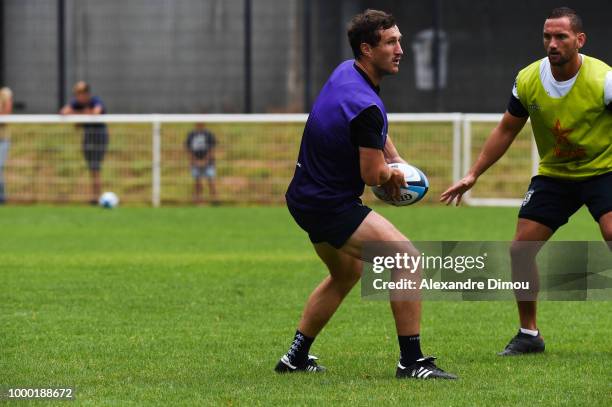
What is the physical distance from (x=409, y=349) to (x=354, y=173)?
98cm

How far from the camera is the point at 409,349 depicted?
22.6 feet

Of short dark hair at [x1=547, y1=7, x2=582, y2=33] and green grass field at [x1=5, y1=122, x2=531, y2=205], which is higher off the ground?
short dark hair at [x1=547, y1=7, x2=582, y2=33]

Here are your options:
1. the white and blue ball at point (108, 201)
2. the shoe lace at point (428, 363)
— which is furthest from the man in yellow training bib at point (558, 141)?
the white and blue ball at point (108, 201)

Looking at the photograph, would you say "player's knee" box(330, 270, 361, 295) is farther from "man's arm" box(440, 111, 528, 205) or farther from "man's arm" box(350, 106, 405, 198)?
"man's arm" box(440, 111, 528, 205)

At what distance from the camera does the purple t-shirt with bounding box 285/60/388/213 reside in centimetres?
678

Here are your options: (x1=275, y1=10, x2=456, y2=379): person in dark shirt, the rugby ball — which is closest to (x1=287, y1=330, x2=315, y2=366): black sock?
(x1=275, y1=10, x2=456, y2=379): person in dark shirt

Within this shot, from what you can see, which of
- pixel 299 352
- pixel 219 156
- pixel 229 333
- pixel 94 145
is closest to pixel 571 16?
pixel 299 352

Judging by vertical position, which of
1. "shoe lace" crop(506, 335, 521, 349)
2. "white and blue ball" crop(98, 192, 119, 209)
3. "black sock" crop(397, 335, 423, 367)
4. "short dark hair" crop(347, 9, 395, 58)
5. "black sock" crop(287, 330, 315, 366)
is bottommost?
"white and blue ball" crop(98, 192, 119, 209)

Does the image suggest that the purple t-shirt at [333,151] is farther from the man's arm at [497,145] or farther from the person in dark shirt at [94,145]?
the person in dark shirt at [94,145]

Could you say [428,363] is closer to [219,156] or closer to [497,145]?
[497,145]

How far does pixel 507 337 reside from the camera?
8.61 meters

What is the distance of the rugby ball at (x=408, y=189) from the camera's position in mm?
7059

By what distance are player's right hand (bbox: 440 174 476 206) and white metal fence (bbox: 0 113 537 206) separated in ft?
39.5

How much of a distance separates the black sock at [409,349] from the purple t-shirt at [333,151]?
30.4 inches
